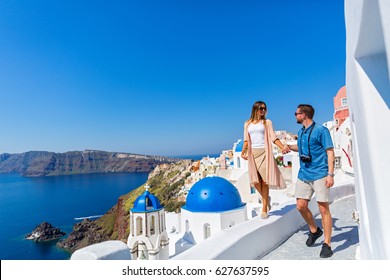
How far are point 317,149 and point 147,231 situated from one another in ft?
31.2

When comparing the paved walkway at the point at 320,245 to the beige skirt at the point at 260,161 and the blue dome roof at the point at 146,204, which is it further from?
the blue dome roof at the point at 146,204

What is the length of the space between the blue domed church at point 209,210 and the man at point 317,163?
7.49m

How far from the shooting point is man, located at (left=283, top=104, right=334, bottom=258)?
2918 mm

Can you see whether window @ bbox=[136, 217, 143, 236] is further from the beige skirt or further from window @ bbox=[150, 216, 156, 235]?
the beige skirt

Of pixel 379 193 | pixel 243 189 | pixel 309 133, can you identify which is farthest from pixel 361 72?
pixel 243 189

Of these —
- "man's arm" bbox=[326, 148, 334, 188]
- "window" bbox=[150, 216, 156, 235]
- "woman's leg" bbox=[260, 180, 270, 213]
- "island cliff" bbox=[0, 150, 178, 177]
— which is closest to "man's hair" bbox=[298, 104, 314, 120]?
"man's arm" bbox=[326, 148, 334, 188]

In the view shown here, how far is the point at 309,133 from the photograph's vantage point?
119 inches

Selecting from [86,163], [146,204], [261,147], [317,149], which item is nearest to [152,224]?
[146,204]

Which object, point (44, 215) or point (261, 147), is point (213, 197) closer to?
point (261, 147)

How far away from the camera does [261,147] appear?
3654 mm

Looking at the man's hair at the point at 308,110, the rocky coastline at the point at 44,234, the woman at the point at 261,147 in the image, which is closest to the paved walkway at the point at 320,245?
the woman at the point at 261,147

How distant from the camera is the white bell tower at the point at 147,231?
35.7 ft
